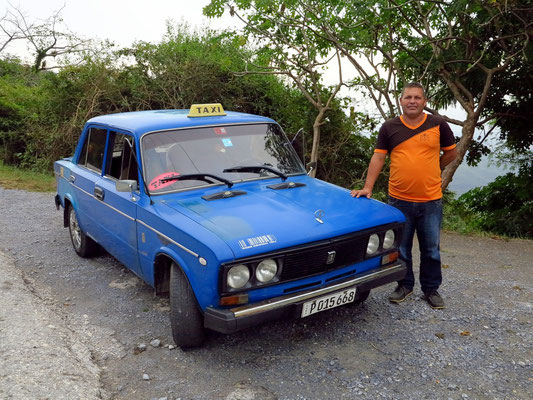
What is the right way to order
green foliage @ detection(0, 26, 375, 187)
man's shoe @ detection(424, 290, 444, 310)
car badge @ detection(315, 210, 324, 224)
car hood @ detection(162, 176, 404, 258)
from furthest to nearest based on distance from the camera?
green foliage @ detection(0, 26, 375, 187) < man's shoe @ detection(424, 290, 444, 310) < car badge @ detection(315, 210, 324, 224) < car hood @ detection(162, 176, 404, 258)

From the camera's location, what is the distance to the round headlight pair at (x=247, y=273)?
329cm

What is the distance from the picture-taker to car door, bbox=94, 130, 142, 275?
4.38m

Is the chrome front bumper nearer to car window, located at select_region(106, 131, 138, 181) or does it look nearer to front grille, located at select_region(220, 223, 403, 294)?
front grille, located at select_region(220, 223, 403, 294)

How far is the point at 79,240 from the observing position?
239 inches

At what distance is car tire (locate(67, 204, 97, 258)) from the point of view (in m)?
5.92

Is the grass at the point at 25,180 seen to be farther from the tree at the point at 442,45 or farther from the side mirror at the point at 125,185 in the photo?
the side mirror at the point at 125,185

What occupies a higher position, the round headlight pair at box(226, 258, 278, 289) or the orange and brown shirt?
the orange and brown shirt

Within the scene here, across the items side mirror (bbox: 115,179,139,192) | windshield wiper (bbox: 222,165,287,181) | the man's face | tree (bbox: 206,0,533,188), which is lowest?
side mirror (bbox: 115,179,139,192)

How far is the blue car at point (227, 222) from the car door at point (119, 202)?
0.04ft

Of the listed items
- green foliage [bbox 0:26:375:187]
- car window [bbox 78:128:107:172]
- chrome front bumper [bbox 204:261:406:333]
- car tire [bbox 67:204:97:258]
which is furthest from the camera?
green foliage [bbox 0:26:375:187]

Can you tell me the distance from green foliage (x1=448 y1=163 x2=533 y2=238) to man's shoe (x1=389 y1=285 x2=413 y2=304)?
4.48 metres

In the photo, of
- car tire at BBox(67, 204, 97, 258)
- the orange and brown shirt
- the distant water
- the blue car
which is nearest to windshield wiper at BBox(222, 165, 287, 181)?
the blue car

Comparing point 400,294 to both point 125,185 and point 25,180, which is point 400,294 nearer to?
point 125,185

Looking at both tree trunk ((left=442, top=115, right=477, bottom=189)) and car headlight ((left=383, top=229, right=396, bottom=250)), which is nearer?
car headlight ((left=383, top=229, right=396, bottom=250))
